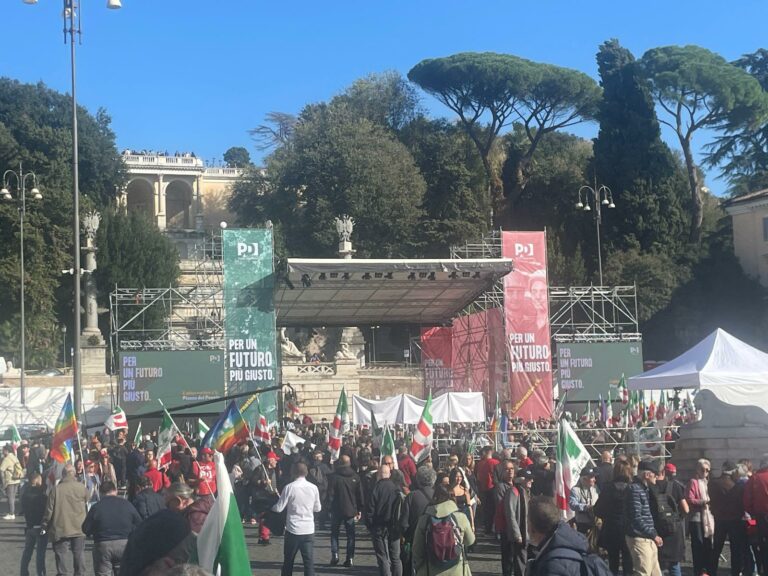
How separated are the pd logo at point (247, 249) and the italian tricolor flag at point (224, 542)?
24.7 meters

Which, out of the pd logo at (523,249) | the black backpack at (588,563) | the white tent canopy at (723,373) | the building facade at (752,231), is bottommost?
the black backpack at (588,563)

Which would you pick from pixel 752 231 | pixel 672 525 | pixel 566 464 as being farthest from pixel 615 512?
pixel 752 231

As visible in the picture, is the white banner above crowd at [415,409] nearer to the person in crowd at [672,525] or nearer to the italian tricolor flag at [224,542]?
the person in crowd at [672,525]

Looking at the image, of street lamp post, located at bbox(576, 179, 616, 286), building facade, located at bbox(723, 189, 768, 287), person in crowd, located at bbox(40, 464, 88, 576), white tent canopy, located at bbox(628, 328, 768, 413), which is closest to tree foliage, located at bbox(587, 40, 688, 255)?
street lamp post, located at bbox(576, 179, 616, 286)

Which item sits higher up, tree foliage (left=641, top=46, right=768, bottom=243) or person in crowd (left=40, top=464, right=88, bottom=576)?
tree foliage (left=641, top=46, right=768, bottom=243)

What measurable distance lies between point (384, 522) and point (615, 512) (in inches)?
96.9

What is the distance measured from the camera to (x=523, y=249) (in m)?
31.0

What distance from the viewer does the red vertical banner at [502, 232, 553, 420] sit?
98.0 ft

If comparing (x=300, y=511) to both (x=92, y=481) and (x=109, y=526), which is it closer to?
(x=109, y=526)

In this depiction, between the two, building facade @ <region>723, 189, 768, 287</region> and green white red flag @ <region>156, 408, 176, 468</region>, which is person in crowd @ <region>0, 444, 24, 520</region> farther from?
building facade @ <region>723, 189, 768, 287</region>

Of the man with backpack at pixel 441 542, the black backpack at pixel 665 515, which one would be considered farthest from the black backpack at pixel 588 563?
the black backpack at pixel 665 515

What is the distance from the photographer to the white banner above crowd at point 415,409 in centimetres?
2378

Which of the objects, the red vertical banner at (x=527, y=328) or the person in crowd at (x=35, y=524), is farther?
the red vertical banner at (x=527, y=328)

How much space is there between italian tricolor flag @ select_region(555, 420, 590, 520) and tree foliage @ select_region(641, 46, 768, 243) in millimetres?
40650
